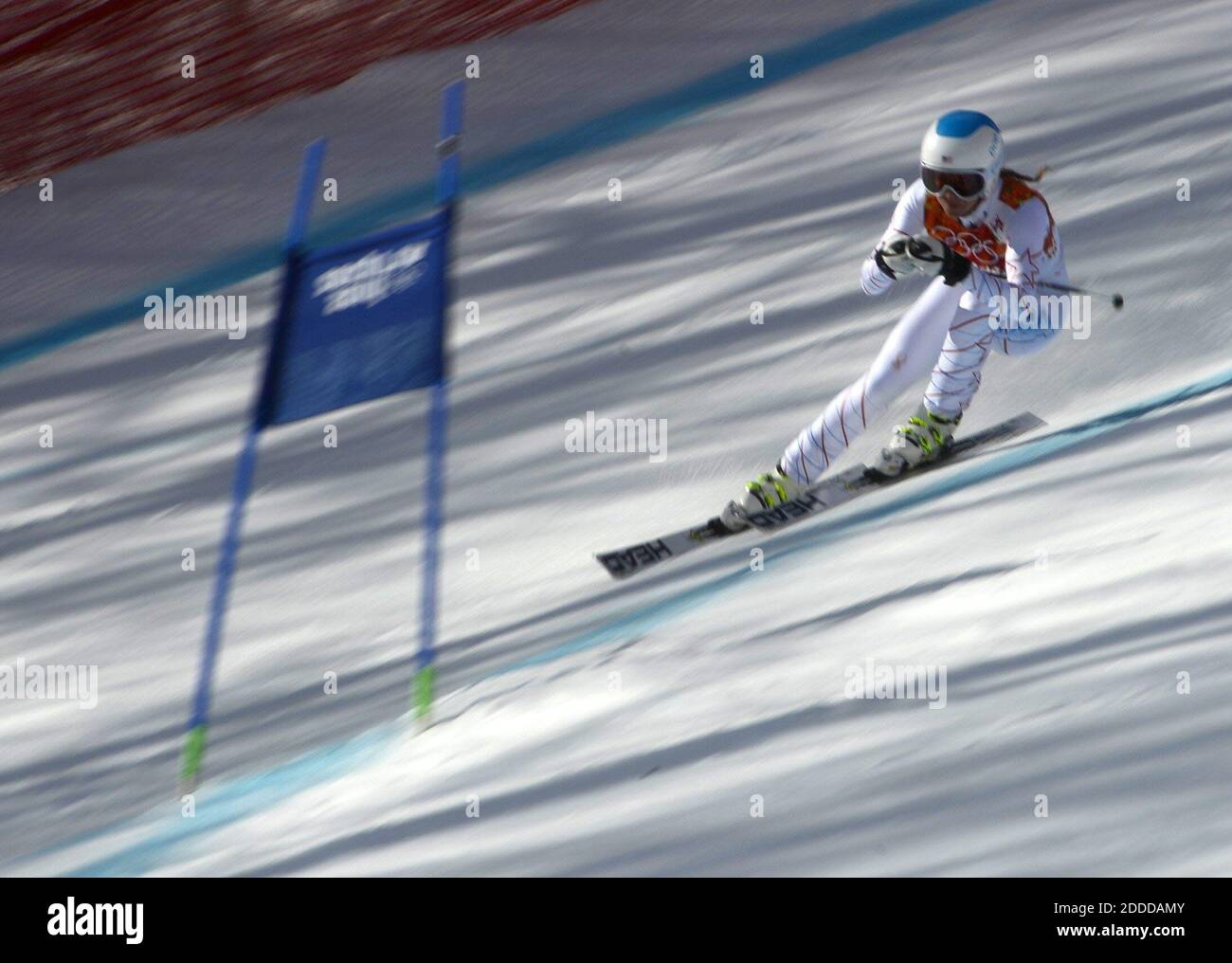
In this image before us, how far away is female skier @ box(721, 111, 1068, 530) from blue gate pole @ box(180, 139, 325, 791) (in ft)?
4.32

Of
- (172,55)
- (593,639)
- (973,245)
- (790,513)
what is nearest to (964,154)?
(973,245)

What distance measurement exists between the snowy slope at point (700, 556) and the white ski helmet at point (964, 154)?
0.74 meters

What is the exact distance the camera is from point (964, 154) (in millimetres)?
3488

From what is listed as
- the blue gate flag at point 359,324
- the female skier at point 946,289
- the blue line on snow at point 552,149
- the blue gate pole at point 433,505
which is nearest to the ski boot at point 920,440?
the female skier at point 946,289

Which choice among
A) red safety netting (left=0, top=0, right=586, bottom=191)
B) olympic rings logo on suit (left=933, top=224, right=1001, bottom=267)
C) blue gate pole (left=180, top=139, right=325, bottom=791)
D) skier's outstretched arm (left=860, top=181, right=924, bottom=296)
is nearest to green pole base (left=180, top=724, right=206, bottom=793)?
blue gate pole (left=180, top=139, right=325, bottom=791)

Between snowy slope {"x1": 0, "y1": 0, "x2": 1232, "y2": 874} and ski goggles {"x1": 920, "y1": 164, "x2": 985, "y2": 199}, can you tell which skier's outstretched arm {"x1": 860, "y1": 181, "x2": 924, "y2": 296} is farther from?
snowy slope {"x1": 0, "y1": 0, "x2": 1232, "y2": 874}

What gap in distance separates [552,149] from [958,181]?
273 cm

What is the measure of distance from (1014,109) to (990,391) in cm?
161

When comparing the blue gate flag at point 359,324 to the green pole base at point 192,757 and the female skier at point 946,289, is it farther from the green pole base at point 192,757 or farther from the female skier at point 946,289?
the female skier at point 946,289

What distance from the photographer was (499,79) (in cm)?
637

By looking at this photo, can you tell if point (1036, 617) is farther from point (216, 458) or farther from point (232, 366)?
point (232, 366)

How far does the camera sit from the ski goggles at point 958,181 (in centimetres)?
352

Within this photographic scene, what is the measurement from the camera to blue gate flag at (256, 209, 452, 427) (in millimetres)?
4434

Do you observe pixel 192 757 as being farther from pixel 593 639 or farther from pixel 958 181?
pixel 958 181
